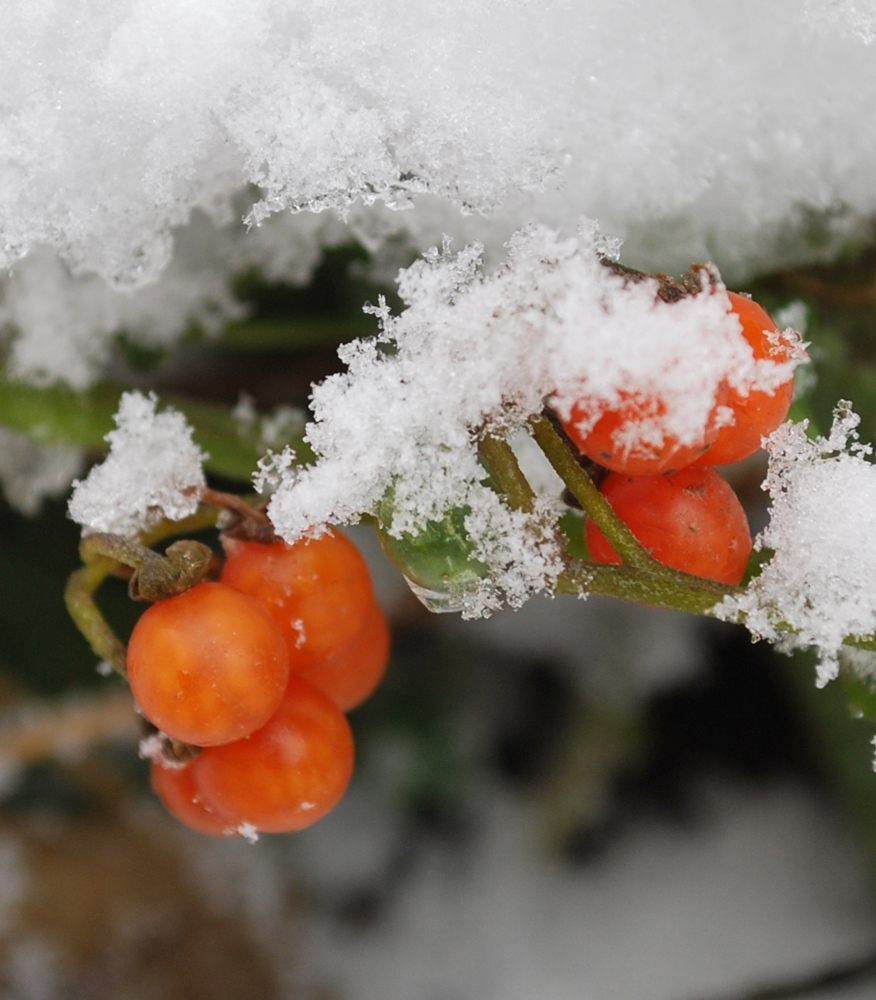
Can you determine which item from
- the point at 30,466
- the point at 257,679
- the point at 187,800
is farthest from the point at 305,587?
the point at 30,466

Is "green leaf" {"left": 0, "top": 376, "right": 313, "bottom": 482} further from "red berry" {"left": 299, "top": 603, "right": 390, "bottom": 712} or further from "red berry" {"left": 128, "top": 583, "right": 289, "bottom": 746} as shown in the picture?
"red berry" {"left": 128, "top": 583, "right": 289, "bottom": 746}

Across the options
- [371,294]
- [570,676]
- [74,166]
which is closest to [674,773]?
[570,676]

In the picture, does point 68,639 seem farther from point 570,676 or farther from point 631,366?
point 631,366

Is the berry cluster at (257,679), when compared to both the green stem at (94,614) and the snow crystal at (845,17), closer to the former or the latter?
the green stem at (94,614)

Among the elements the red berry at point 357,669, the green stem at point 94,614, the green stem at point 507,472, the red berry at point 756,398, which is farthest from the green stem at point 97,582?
the red berry at point 756,398

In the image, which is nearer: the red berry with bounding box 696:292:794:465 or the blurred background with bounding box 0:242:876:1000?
the red berry with bounding box 696:292:794:465

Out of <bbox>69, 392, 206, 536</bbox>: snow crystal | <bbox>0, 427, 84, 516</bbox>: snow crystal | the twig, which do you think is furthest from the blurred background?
<bbox>69, 392, 206, 536</bbox>: snow crystal
